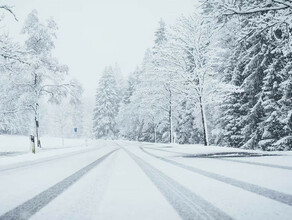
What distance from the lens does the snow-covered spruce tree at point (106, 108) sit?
2645 inches

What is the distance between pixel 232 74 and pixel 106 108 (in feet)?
158

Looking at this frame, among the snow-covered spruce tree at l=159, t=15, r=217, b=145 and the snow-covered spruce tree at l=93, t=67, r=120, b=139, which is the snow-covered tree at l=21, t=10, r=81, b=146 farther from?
the snow-covered spruce tree at l=93, t=67, r=120, b=139

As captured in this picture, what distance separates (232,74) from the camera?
75.2 feet

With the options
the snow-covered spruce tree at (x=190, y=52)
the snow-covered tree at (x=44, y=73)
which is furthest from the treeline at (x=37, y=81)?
the snow-covered spruce tree at (x=190, y=52)

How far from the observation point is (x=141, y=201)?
10.3 feet

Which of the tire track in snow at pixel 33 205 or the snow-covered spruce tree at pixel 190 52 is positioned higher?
the snow-covered spruce tree at pixel 190 52

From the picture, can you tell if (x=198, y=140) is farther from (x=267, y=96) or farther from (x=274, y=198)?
(x=274, y=198)

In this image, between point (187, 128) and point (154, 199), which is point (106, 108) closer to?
point (187, 128)

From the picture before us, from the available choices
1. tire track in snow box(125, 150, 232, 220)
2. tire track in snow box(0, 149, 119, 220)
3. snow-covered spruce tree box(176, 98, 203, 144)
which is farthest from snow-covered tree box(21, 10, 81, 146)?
tire track in snow box(125, 150, 232, 220)

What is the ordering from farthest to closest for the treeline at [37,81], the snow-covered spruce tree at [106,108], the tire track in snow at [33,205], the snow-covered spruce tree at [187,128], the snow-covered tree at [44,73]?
the snow-covered spruce tree at [106,108] → the snow-covered spruce tree at [187,128] → the snow-covered tree at [44,73] → the treeline at [37,81] → the tire track in snow at [33,205]

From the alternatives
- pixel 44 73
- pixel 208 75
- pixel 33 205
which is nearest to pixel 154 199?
pixel 33 205

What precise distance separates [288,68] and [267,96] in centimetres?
217

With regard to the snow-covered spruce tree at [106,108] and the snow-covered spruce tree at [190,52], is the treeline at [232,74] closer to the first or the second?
the snow-covered spruce tree at [190,52]

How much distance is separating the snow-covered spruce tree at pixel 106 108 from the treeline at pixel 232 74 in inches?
1227
